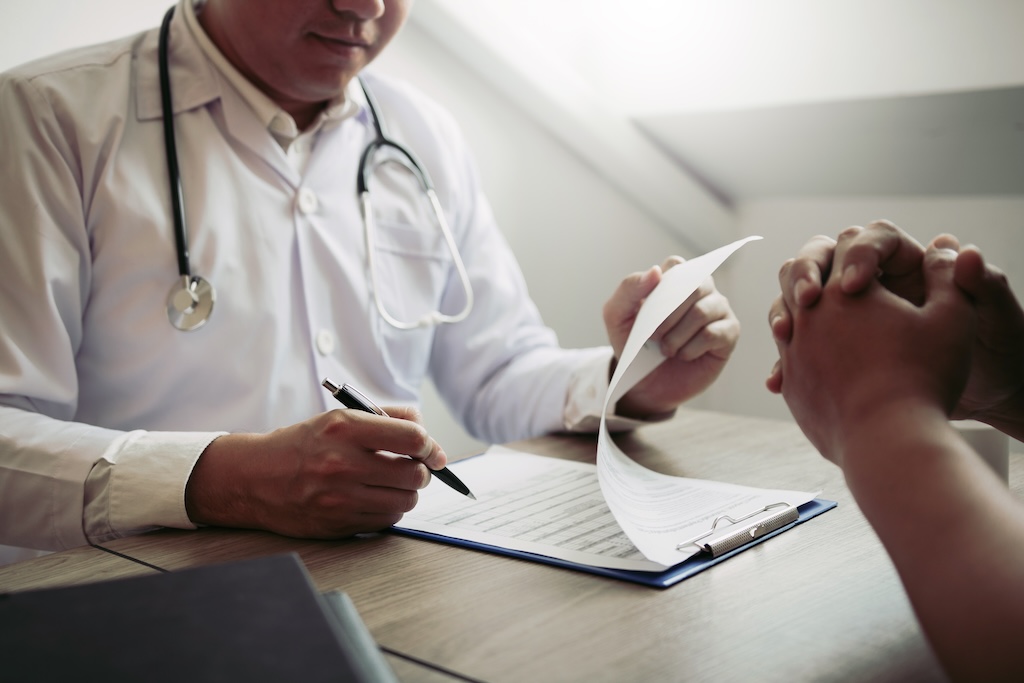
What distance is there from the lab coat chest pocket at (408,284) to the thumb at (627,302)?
39 centimetres

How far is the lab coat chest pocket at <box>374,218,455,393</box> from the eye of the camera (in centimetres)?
147

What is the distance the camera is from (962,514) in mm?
581

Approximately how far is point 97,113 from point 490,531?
798 mm

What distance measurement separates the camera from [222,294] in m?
1.27

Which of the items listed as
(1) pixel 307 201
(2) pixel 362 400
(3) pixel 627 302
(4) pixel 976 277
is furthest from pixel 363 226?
(4) pixel 976 277

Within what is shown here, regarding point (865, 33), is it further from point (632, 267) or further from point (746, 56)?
point (632, 267)

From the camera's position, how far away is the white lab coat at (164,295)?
38.2 inches

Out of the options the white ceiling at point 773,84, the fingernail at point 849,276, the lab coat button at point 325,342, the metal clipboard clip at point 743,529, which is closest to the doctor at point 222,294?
the lab coat button at point 325,342

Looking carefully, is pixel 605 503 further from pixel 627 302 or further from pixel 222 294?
pixel 222 294

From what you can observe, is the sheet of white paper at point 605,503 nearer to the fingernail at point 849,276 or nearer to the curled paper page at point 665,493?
the curled paper page at point 665,493

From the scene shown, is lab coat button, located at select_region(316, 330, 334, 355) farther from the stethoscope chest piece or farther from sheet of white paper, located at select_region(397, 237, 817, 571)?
sheet of white paper, located at select_region(397, 237, 817, 571)

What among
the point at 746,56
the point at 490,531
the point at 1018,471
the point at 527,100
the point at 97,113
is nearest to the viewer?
the point at 490,531

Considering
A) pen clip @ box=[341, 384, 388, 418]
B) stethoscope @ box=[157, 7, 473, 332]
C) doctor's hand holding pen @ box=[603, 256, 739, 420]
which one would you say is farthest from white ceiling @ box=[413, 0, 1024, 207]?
pen clip @ box=[341, 384, 388, 418]

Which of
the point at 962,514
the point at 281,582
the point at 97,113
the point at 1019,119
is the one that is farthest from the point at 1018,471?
the point at 97,113
